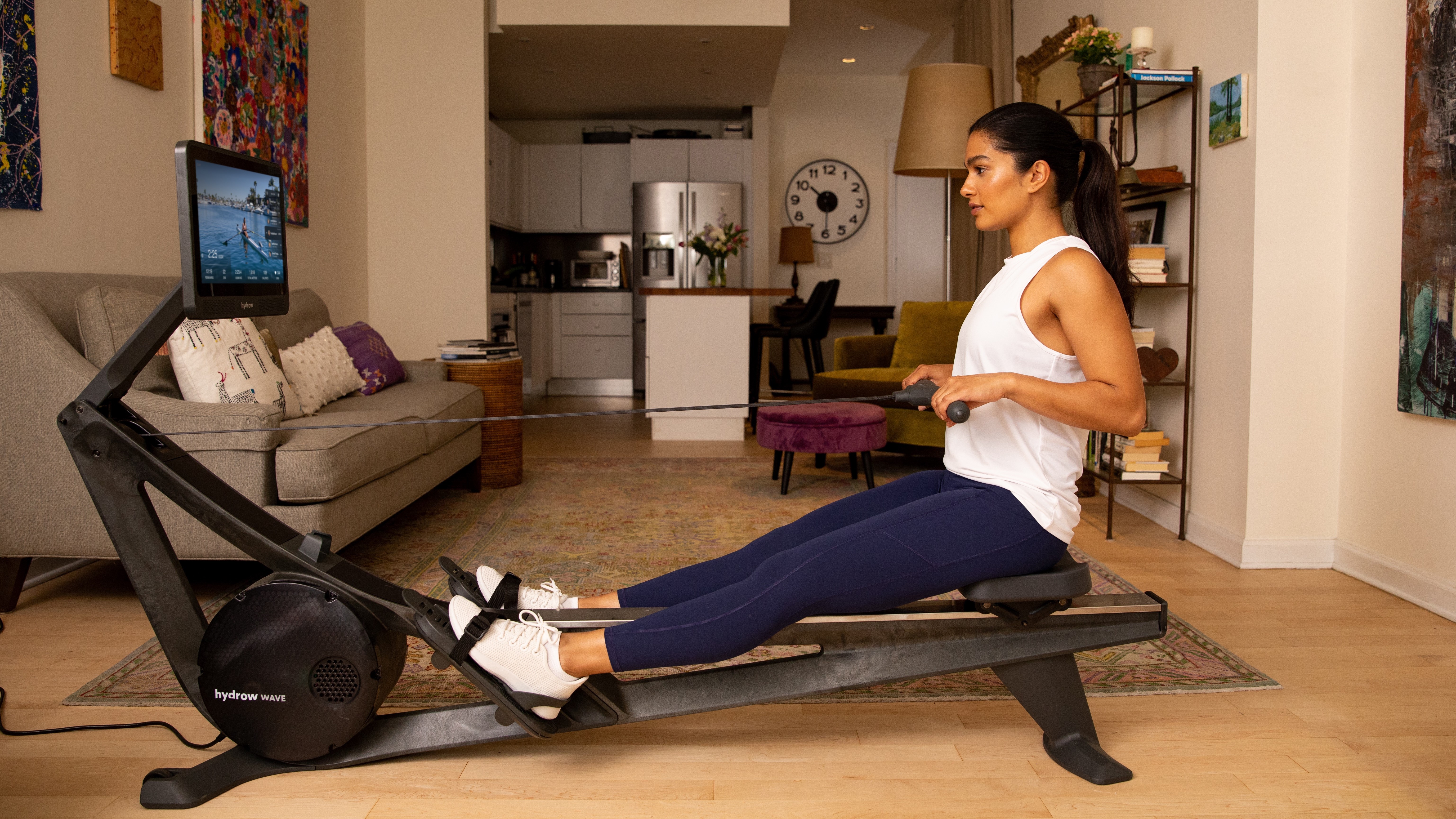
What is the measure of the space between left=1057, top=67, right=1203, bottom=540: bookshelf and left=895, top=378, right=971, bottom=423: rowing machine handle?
1.96 meters

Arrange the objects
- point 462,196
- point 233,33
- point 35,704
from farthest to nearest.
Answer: point 462,196, point 233,33, point 35,704

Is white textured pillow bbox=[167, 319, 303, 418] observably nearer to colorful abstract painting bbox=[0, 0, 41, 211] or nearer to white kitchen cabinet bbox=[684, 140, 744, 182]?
colorful abstract painting bbox=[0, 0, 41, 211]

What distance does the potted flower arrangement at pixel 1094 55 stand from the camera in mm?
3480

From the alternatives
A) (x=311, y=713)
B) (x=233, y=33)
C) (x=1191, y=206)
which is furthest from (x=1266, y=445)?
(x=233, y=33)

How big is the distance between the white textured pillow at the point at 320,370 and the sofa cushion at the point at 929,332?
2.60m

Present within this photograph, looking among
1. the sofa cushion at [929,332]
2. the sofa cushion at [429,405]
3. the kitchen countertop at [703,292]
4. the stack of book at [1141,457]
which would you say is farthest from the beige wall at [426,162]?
the stack of book at [1141,457]

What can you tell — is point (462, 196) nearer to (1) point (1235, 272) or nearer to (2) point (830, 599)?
(1) point (1235, 272)

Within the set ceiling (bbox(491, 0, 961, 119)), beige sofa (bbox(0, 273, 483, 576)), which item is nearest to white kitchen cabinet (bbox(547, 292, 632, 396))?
ceiling (bbox(491, 0, 961, 119))

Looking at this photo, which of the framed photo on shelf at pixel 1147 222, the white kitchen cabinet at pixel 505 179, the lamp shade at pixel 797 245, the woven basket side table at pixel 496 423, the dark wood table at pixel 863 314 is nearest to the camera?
the framed photo on shelf at pixel 1147 222

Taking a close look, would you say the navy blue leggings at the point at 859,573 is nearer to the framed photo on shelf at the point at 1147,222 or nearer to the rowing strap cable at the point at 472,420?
the rowing strap cable at the point at 472,420

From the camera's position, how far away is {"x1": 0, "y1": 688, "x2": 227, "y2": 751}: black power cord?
70.1 inches

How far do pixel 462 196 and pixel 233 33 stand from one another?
169cm

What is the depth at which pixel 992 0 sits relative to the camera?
5.61 metres

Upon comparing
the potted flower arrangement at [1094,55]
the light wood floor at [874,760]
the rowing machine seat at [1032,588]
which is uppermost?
the potted flower arrangement at [1094,55]
